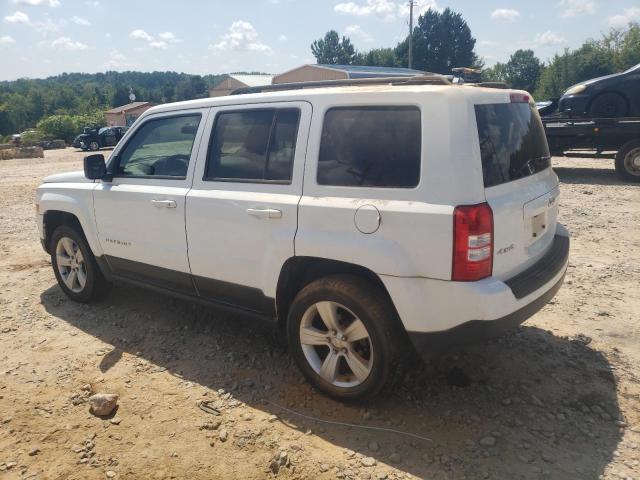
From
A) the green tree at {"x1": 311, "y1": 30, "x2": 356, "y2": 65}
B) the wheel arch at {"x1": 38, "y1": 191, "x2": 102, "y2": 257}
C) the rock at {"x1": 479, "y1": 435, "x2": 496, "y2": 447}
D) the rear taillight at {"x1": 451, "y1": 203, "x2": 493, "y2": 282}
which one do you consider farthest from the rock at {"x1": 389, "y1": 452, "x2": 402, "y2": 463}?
the green tree at {"x1": 311, "y1": 30, "x2": 356, "y2": 65}

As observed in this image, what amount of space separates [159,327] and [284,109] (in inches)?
91.4

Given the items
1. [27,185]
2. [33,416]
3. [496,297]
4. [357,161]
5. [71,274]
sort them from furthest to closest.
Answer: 1. [27,185]
2. [71,274]
3. [33,416]
4. [357,161]
5. [496,297]

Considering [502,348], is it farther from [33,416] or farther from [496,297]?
[33,416]

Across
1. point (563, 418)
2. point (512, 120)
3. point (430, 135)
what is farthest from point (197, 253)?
point (563, 418)

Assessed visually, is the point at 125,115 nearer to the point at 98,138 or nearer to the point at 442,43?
the point at 98,138

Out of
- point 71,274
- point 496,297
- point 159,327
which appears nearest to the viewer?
point 496,297

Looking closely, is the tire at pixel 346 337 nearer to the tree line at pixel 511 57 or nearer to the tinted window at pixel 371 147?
the tinted window at pixel 371 147

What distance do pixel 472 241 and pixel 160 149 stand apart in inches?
106

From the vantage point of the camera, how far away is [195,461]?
2.77 metres

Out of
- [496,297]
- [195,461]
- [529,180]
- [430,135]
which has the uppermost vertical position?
[430,135]

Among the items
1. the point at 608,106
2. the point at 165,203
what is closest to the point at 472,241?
the point at 165,203

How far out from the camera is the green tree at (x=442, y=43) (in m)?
81.7

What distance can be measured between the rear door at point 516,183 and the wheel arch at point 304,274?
735 millimetres

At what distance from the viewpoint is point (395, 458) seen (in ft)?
8.90
